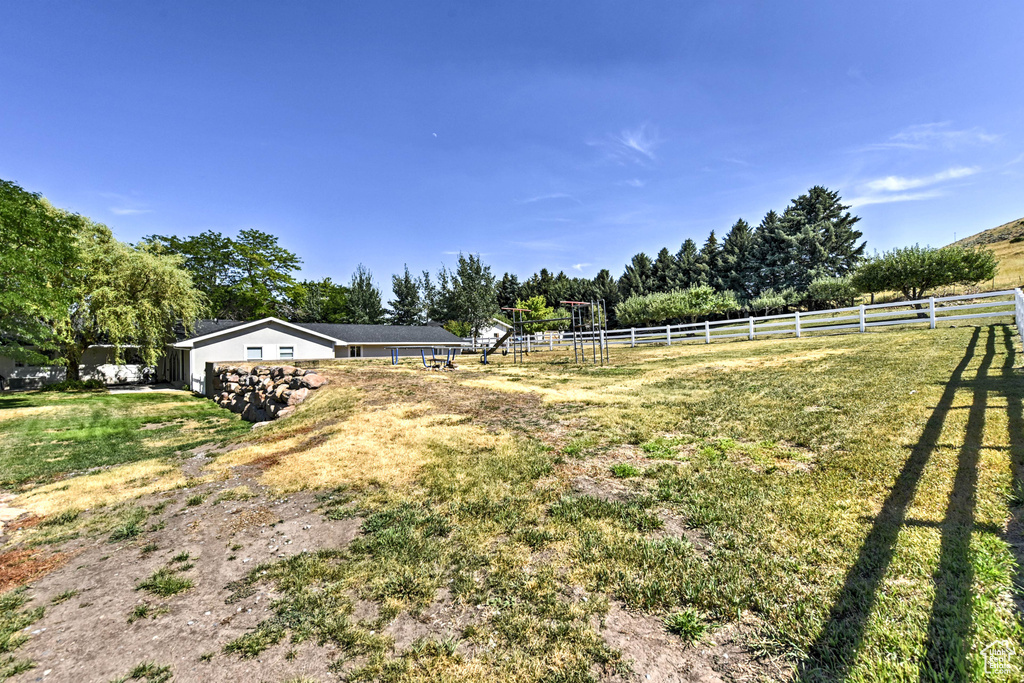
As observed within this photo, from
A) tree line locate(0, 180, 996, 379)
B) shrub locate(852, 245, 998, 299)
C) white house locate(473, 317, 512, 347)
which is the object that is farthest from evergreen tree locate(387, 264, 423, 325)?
shrub locate(852, 245, 998, 299)

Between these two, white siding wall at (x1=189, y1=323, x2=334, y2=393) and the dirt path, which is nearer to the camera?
the dirt path

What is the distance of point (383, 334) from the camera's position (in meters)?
32.7

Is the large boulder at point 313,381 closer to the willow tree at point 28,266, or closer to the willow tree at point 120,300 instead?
the willow tree at point 28,266

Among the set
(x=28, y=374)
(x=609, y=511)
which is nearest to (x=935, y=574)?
(x=609, y=511)

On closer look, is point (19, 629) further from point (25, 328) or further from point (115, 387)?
point (115, 387)

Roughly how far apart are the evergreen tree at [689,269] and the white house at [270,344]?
3605 centimetres

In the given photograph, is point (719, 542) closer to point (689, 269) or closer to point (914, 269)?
point (914, 269)

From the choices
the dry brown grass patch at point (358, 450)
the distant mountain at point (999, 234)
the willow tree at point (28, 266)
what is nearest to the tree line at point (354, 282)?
the willow tree at point (28, 266)

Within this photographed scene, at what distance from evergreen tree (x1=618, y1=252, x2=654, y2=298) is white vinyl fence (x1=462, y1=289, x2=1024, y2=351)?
31.6 m

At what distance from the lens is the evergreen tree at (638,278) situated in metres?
60.7

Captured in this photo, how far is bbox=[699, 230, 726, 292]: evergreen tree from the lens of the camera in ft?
175

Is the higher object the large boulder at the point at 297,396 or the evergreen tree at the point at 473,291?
the evergreen tree at the point at 473,291

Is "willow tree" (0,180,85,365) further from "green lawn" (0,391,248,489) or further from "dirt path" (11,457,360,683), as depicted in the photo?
"dirt path" (11,457,360,683)

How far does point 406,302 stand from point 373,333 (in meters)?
19.0
